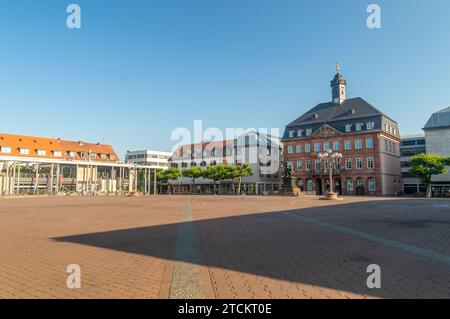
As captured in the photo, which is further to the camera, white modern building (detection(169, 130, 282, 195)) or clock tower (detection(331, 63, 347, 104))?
white modern building (detection(169, 130, 282, 195))

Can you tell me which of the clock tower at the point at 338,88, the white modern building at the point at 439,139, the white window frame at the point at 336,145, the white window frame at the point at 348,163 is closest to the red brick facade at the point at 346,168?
the white window frame at the point at 348,163

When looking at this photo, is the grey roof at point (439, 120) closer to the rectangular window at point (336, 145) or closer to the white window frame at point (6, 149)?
the rectangular window at point (336, 145)

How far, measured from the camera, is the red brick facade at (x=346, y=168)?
2408 inches

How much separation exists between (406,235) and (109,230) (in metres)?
10.4

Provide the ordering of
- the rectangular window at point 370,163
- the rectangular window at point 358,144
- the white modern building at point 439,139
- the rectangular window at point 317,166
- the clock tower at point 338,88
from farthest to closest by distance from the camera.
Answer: the clock tower at point 338,88
the rectangular window at point 317,166
the rectangular window at point 358,144
the white modern building at point 439,139
the rectangular window at point 370,163

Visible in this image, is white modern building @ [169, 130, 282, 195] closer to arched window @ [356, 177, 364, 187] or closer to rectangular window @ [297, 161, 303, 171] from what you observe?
rectangular window @ [297, 161, 303, 171]

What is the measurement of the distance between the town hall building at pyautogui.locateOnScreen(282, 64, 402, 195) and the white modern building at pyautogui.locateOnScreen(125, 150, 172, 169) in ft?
179

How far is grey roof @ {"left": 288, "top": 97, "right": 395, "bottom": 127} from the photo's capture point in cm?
6450

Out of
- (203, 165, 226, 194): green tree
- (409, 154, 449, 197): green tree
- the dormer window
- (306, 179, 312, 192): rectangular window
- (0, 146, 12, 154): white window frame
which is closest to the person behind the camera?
(409, 154, 449, 197): green tree

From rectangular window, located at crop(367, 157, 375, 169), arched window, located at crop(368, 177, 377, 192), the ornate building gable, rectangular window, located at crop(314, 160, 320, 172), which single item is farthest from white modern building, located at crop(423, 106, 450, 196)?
rectangular window, located at crop(314, 160, 320, 172)

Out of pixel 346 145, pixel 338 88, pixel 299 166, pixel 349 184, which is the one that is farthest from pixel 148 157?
pixel 349 184

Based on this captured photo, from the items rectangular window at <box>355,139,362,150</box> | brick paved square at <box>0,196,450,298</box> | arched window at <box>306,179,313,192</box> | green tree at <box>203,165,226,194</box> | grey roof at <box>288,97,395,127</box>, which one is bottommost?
brick paved square at <box>0,196,450,298</box>

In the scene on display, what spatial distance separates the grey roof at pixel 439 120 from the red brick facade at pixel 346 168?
25.4 feet
